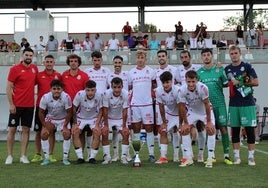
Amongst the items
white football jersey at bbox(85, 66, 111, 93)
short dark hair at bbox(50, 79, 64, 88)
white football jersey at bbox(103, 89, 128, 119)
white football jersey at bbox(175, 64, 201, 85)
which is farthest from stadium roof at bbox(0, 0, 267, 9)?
short dark hair at bbox(50, 79, 64, 88)

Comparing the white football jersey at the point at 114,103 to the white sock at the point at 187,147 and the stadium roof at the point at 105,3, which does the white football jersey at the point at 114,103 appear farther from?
the stadium roof at the point at 105,3

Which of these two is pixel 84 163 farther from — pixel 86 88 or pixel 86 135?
pixel 86 88

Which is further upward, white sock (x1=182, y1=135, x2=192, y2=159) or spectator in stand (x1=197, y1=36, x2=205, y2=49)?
spectator in stand (x1=197, y1=36, x2=205, y2=49)

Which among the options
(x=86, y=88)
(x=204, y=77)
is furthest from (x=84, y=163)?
(x=204, y=77)

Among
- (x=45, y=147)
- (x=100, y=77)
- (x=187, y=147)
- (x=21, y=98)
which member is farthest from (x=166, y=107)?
(x=21, y=98)

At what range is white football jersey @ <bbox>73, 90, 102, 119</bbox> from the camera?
9.34 meters

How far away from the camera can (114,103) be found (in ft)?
31.3

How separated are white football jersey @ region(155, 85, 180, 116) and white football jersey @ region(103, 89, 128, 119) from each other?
2.01 ft

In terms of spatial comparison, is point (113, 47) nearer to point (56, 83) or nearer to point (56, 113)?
point (56, 113)

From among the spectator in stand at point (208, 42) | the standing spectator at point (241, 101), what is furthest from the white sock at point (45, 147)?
the spectator in stand at point (208, 42)

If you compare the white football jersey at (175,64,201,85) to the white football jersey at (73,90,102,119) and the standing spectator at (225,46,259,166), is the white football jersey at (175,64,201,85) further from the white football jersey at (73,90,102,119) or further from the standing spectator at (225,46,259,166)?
the white football jersey at (73,90,102,119)

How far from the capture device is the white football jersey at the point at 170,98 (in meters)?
9.27

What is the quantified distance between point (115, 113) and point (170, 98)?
110 centimetres

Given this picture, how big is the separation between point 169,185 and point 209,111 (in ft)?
8.37
